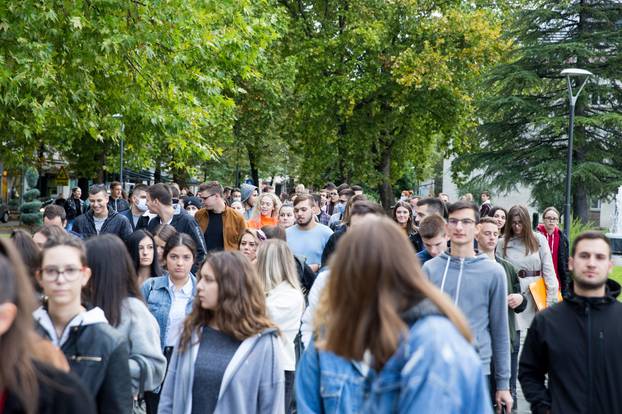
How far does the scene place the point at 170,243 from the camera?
711 cm

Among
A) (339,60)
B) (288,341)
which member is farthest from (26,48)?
(339,60)

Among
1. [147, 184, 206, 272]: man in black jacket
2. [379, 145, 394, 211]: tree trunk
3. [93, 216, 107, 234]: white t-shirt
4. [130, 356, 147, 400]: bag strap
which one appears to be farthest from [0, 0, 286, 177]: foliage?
[379, 145, 394, 211]: tree trunk

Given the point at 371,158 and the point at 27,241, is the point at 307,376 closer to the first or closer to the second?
the point at 27,241

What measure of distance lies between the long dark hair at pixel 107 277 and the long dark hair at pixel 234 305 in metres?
0.39

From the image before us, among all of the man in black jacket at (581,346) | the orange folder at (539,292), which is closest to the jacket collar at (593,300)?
the man in black jacket at (581,346)

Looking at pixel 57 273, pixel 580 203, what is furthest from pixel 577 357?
pixel 580 203

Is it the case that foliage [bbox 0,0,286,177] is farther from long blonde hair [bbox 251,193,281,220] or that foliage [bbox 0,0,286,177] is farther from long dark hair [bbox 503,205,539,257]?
long dark hair [bbox 503,205,539,257]

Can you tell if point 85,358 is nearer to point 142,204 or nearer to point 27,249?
point 27,249

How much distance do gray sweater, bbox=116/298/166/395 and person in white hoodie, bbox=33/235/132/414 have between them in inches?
28.0

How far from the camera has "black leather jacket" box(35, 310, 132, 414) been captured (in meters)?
3.98

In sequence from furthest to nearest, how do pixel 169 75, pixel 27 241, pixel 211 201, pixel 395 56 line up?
pixel 395 56 < pixel 169 75 < pixel 211 201 < pixel 27 241

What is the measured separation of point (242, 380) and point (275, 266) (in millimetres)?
2017

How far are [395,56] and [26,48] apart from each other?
2239cm

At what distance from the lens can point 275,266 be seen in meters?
6.77
